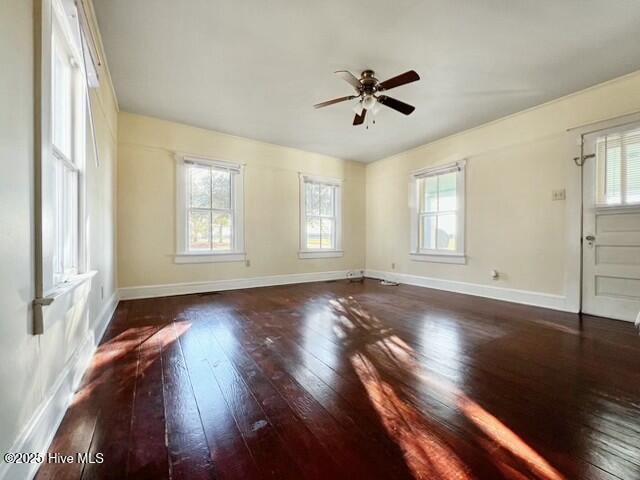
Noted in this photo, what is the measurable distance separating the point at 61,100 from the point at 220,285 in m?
3.29

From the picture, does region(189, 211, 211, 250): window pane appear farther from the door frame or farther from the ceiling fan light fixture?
the door frame

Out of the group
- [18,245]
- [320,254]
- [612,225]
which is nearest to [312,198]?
[320,254]

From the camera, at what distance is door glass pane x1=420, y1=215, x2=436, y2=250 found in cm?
494

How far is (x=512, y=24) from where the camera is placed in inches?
86.7

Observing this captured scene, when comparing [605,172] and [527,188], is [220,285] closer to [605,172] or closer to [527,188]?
[527,188]

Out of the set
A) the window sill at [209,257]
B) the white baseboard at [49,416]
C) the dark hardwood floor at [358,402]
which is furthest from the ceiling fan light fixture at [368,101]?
the white baseboard at [49,416]

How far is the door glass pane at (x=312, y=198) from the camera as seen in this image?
220 inches

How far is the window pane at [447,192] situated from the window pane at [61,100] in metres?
4.74

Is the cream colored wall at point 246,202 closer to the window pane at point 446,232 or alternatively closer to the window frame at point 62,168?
the window pane at point 446,232

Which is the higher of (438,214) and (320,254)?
(438,214)

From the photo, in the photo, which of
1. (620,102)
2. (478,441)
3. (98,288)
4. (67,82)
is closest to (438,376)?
(478,441)

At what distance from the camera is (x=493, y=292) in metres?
4.05

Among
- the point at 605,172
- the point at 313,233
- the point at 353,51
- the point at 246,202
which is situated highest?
the point at 353,51

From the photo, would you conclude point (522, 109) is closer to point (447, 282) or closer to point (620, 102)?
point (620, 102)
